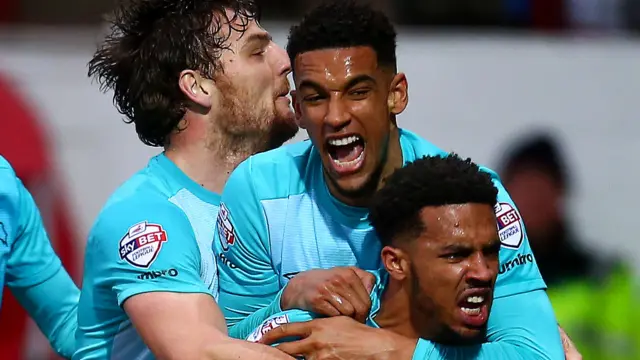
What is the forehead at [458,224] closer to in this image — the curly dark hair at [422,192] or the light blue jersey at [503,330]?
the curly dark hair at [422,192]

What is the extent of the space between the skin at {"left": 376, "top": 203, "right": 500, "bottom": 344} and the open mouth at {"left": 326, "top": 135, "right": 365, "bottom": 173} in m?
0.30

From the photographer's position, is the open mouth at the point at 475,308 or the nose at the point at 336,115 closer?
the open mouth at the point at 475,308

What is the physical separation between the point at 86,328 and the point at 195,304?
606 millimetres

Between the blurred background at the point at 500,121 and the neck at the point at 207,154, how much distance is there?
3205mm

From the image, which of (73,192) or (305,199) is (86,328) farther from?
(73,192)

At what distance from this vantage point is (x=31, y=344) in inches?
314

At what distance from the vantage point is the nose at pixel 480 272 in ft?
11.6

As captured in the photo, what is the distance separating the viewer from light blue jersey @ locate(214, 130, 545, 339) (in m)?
3.92

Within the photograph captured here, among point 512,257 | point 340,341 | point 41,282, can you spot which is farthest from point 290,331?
point 41,282

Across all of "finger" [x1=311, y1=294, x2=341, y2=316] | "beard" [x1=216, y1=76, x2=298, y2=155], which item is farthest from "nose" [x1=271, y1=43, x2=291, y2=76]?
"finger" [x1=311, y1=294, x2=341, y2=316]

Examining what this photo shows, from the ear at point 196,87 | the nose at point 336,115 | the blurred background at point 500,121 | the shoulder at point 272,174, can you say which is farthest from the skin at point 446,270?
the blurred background at point 500,121

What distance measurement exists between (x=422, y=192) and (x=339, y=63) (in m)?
0.49

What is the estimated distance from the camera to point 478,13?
33.0 feet

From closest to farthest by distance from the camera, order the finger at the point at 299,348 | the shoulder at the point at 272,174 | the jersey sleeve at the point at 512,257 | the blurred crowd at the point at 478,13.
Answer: the finger at the point at 299,348 → the jersey sleeve at the point at 512,257 → the shoulder at the point at 272,174 → the blurred crowd at the point at 478,13
